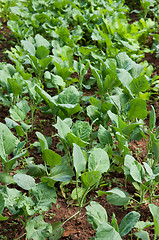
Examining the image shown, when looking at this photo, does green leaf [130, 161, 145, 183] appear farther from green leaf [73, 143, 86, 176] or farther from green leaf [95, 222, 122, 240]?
green leaf [95, 222, 122, 240]

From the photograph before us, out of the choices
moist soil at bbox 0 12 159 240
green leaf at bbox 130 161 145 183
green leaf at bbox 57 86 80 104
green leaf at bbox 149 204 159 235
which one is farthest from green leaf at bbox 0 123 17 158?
green leaf at bbox 149 204 159 235

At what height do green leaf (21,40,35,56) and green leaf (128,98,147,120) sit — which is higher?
green leaf (21,40,35,56)

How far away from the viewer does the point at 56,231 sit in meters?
1.83

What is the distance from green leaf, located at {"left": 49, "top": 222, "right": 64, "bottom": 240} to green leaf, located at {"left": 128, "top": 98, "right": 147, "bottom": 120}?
103 centimetres

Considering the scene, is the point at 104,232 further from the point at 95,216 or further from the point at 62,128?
the point at 62,128

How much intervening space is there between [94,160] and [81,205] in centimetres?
31

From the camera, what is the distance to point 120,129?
7.04ft

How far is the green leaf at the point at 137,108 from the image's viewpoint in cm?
232

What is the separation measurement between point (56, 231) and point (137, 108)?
1104 millimetres

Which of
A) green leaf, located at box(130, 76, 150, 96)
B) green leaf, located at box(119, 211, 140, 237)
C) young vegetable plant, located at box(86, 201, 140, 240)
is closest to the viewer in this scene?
young vegetable plant, located at box(86, 201, 140, 240)

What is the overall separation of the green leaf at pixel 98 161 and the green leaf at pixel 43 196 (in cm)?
29

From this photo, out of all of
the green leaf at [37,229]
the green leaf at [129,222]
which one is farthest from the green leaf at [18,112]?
the green leaf at [129,222]

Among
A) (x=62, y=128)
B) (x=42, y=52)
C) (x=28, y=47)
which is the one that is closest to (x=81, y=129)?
(x=62, y=128)

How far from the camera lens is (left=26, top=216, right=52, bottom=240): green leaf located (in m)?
1.69
